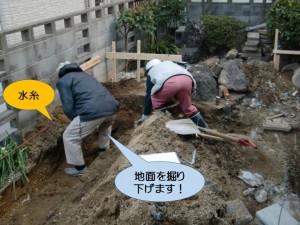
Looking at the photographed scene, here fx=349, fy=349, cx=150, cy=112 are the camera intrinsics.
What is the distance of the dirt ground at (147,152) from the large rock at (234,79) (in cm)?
58

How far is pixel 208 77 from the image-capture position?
7395mm

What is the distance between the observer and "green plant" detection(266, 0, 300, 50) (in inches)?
312

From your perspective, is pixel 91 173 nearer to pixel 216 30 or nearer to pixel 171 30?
pixel 216 30

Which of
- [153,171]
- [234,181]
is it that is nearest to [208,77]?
[234,181]

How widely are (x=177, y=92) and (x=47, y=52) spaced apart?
94.1 inches

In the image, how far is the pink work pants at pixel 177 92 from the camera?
17.8 ft

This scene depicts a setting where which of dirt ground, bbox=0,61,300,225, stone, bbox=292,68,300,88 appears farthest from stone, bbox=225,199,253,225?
stone, bbox=292,68,300,88

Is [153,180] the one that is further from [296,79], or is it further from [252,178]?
[296,79]

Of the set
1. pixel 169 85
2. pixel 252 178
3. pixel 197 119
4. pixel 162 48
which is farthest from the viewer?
pixel 162 48

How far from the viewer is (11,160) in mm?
4828

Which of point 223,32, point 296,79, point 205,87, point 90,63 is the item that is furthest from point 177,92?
point 223,32

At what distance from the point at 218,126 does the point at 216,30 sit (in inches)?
158

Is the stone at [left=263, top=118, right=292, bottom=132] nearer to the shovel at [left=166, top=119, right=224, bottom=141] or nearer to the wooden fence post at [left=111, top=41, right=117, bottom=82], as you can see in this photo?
the shovel at [left=166, top=119, right=224, bottom=141]

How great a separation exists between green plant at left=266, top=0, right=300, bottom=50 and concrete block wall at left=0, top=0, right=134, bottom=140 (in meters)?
3.94
